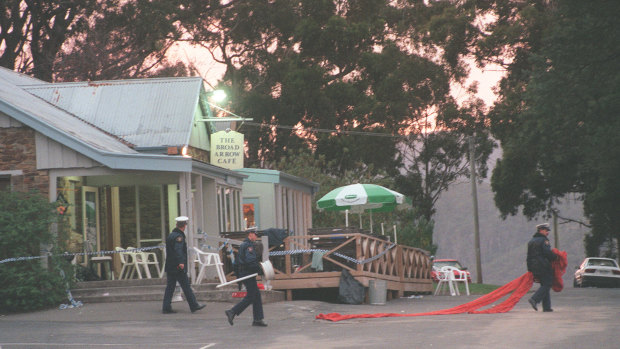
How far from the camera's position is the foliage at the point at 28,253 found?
1789cm

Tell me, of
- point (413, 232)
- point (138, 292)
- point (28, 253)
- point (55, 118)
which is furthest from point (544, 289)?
point (413, 232)

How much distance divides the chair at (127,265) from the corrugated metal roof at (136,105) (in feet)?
9.80

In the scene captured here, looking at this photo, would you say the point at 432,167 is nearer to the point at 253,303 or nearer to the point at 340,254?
the point at 340,254

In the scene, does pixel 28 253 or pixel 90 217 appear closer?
pixel 28 253

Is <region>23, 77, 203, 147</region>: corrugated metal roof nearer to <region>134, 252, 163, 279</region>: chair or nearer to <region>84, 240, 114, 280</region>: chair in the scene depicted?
<region>134, 252, 163, 279</region>: chair

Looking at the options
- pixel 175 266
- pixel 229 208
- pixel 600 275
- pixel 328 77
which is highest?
pixel 328 77

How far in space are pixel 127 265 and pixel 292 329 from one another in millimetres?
8882

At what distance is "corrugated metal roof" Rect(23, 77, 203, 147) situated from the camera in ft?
80.8

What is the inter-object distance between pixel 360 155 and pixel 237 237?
2765 centimetres

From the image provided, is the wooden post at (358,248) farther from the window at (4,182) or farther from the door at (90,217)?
the window at (4,182)

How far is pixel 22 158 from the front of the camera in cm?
2008

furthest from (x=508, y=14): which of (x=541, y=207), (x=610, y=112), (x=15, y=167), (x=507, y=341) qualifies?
(x=507, y=341)

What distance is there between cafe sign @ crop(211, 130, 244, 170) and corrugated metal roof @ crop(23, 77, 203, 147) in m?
1.38

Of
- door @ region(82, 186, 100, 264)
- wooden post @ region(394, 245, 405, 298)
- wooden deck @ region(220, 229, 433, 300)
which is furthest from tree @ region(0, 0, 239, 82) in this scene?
wooden deck @ region(220, 229, 433, 300)
